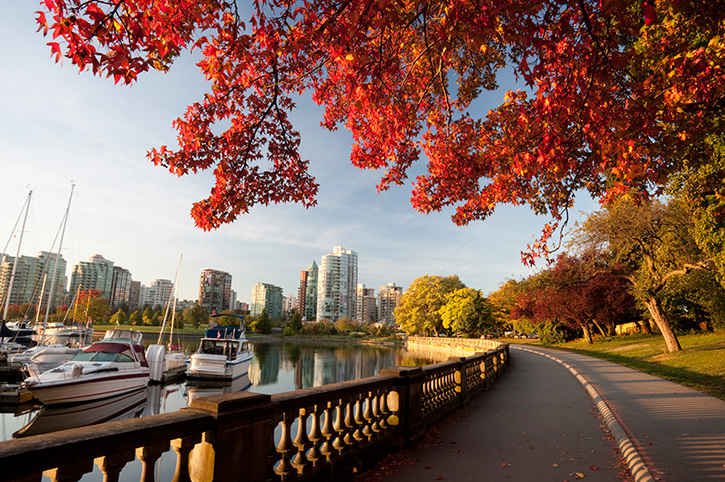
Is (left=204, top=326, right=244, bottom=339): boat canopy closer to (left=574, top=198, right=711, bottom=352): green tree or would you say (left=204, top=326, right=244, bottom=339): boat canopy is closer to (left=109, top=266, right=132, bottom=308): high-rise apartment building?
(left=574, top=198, right=711, bottom=352): green tree

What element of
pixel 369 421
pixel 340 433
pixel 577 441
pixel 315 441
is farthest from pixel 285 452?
pixel 577 441

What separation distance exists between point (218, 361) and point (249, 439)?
25.3 meters

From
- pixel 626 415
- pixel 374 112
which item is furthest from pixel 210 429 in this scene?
pixel 626 415

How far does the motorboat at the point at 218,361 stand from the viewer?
2636cm

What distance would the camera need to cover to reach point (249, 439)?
365 cm

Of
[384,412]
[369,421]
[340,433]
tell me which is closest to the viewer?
[340,433]

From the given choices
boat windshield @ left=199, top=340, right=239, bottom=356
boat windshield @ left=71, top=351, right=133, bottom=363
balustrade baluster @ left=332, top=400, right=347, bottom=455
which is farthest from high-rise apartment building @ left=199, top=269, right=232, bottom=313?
balustrade baluster @ left=332, top=400, right=347, bottom=455

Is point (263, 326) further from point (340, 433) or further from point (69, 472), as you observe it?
point (69, 472)

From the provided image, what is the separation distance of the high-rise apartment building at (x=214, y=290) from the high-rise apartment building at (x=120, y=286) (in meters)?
32.4

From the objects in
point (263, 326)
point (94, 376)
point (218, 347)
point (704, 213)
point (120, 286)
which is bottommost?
point (94, 376)

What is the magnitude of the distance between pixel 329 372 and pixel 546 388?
1031 inches

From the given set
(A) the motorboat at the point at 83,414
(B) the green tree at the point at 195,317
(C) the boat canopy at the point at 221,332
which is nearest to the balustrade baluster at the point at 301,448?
(A) the motorboat at the point at 83,414

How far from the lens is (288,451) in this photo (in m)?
4.23

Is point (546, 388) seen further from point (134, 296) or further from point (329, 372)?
point (134, 296)
